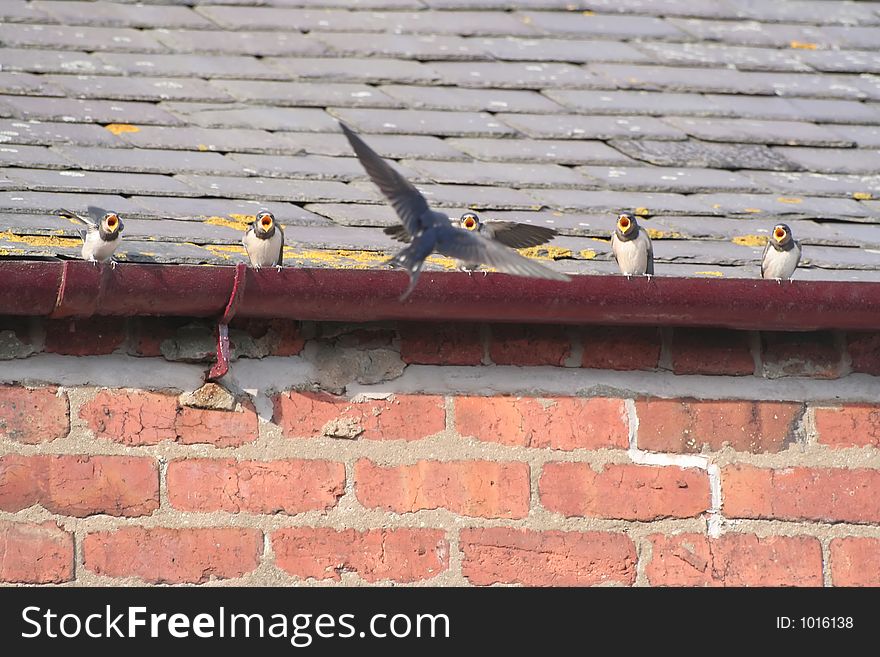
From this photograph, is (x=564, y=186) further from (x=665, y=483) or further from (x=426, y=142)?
(x=665, y=483)

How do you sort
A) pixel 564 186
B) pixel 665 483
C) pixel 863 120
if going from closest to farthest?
pixel 665 483 < pixel 564 186 < pixel 863 120

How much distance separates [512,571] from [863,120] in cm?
229

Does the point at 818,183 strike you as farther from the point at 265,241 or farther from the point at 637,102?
the point at 265,241

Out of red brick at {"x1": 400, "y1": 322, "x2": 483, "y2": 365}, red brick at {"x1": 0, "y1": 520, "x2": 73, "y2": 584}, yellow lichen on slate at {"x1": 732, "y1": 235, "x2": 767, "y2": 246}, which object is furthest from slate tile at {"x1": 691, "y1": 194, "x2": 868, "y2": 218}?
red brick at {"x1": 0, "y1": 520, "x2": 73, "y2": 584}

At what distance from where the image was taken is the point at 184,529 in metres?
3.30

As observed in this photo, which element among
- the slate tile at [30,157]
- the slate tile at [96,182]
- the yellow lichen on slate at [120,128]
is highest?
the yellow lichen on slate at [120,128]

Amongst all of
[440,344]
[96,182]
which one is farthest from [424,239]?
[96,182]

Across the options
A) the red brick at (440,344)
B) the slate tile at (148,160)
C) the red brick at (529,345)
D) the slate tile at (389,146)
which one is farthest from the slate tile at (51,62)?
the red brick at (529,345)

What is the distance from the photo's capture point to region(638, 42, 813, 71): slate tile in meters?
5.17

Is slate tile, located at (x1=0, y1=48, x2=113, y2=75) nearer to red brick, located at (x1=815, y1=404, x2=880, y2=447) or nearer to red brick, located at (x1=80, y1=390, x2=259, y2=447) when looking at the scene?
red brick, located at (x1=80, y1=390, x2=259, y2=447)

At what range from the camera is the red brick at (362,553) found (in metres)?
3.34

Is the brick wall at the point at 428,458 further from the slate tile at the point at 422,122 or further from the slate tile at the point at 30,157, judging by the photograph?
the slate tile at the point at 422,122

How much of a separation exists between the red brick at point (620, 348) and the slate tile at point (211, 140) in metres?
1.22
